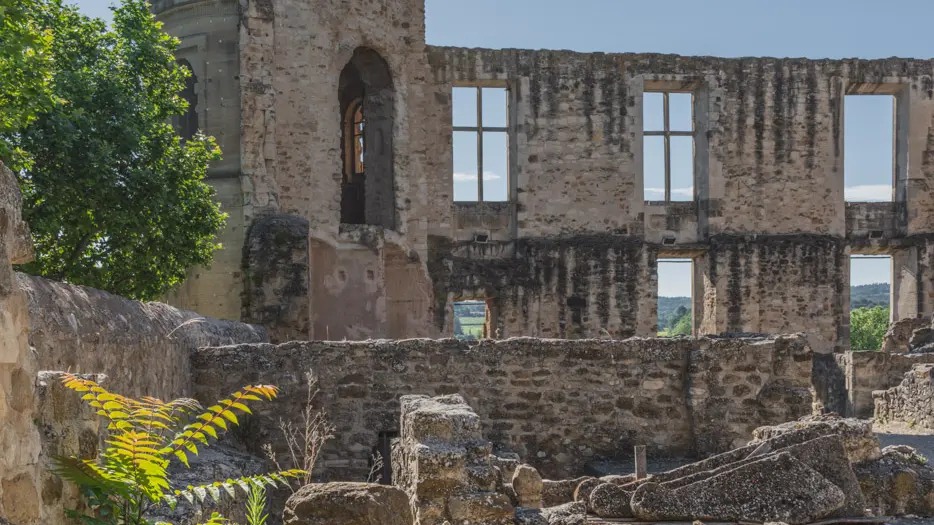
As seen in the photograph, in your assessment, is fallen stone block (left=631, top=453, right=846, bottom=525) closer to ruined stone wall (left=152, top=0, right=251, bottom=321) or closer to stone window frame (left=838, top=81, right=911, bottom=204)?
ruined stone wall (left=152, top=0, right=251, bottom=321)

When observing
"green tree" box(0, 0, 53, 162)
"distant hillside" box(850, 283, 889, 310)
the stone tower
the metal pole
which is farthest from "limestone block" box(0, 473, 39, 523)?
"distant hillside" box(850, 283, 889, 310)

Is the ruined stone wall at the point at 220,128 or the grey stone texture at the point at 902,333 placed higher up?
the ruined stone wall at the point at 220,128

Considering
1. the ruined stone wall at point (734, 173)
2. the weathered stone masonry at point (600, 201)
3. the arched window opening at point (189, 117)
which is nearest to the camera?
the arched window opening at point (189, 117)

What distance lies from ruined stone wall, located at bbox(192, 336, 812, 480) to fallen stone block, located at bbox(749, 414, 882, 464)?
1.49 metres

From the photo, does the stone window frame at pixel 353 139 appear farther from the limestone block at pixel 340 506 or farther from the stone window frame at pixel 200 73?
the limestone block at pixel 340 506

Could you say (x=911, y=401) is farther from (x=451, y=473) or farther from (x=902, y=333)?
(x=451, y=473)

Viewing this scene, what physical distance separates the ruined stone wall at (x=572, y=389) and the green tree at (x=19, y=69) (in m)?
3.55

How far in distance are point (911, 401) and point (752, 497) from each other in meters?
9.92

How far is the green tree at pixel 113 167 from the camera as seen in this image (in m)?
11.5

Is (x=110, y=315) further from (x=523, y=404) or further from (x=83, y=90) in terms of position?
(x=83, y=90)

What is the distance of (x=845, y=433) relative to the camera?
7391mm

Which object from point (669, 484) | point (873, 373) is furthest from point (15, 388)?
point (873, 373)

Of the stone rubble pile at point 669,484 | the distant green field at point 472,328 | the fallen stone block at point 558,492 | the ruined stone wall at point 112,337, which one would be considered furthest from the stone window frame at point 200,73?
the distant green field at point 472,328

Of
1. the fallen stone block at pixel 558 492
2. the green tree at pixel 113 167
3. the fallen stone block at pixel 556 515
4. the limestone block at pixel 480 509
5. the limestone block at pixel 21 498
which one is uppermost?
the green tree at pixel 113 167
